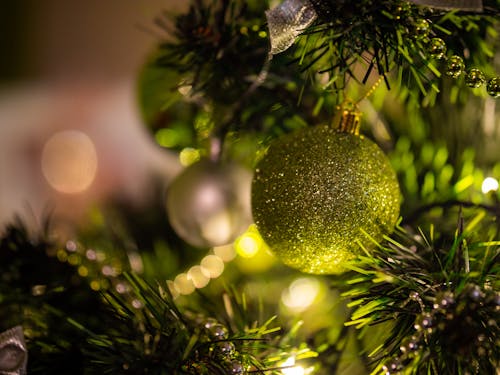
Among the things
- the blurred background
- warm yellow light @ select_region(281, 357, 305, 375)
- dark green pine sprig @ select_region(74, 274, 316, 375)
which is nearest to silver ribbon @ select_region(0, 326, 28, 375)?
dark green pine sprig @ select_region(74, 274, 316, 375)

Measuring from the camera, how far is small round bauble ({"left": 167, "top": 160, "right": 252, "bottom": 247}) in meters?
0.53

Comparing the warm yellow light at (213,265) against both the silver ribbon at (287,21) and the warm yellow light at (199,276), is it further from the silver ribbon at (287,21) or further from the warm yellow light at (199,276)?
the silver ribbon at (287,21)

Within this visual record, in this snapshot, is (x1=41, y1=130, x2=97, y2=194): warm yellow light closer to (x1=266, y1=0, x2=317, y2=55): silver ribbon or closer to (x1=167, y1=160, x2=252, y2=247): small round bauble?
(x1=167, y1=160, x2=252, y2=247): small round bauble

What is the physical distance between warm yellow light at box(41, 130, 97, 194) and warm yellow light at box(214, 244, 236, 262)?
910 mm

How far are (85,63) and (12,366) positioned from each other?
1332 mm

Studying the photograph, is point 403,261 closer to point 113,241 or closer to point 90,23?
point 113,241

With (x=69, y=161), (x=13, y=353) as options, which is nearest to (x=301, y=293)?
(x=13, y=353)

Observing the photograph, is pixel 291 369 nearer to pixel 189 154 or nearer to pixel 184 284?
pixel 184 284

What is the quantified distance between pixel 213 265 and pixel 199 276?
0.04 m

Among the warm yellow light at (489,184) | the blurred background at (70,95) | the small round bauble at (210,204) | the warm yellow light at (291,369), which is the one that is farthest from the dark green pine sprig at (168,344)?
the blurred background at (70,95)

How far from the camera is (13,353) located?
1.21 ft

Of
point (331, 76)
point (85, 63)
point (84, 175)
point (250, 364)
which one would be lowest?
point (250, 364)

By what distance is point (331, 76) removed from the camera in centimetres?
38

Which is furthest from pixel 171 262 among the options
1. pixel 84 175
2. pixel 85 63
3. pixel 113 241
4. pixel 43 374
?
pixel 85 63
